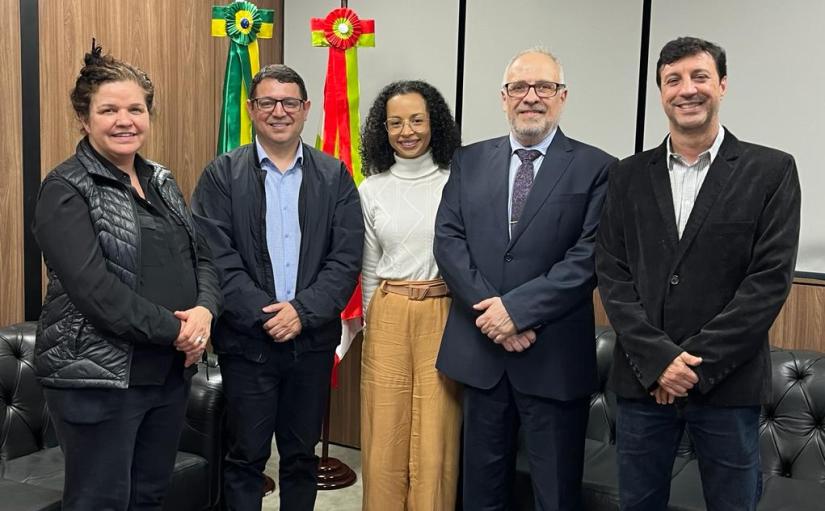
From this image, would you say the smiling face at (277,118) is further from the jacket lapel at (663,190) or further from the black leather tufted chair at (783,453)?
the black leather tufted chair at (783,453)

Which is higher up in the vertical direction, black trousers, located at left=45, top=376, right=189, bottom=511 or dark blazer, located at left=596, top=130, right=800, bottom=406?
dark blazer, located at left=596, top=130, right=800, bottom=406

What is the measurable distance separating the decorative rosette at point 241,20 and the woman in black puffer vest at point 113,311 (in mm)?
1415

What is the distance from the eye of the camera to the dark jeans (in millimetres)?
2027

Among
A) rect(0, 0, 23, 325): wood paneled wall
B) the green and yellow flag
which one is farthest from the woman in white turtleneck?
rect(0, 0, 23, 325): wood paneled wall

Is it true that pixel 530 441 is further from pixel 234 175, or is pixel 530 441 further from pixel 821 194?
pixel 821 194

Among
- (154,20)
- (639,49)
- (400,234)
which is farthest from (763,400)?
(154,20)

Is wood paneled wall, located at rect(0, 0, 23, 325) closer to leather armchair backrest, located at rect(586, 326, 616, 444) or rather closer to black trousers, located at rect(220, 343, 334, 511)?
black trousers, located at rect(220, 343, 334, 511)

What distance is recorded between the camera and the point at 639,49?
3438 mm

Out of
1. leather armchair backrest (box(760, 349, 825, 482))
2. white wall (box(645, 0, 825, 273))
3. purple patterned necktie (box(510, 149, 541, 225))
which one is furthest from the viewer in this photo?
white wall (box(645, 0, 825, 273))

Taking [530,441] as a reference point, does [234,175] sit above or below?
above

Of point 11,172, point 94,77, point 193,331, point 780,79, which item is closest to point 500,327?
point 193,331

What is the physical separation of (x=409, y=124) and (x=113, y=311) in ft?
3.78

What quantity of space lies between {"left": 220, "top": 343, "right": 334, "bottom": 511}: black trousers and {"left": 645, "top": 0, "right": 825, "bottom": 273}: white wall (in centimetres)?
185

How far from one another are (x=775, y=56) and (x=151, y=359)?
98.5 inches
